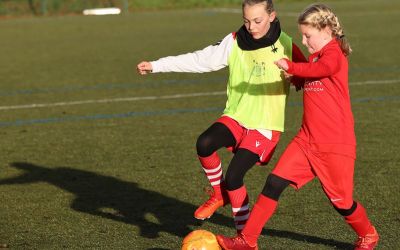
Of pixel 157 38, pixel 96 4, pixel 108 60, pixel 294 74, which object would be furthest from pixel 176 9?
pixel 294 74

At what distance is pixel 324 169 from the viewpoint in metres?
6.28

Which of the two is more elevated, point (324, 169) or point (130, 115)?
point (324, 169)

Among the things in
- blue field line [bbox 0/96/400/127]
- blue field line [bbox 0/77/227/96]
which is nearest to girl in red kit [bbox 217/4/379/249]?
blue field line [bbox 0/96/400/127]

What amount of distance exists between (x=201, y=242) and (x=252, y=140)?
38.1 inches

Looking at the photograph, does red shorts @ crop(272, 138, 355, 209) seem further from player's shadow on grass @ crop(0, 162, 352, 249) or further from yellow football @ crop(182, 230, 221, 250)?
player's shadow on grass @ crop(0, 162, 352, 249)

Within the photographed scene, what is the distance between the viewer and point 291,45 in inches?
276

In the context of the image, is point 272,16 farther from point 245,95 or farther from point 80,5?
point 80,5

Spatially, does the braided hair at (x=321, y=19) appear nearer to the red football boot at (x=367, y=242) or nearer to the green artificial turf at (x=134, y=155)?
the red football boot at (x=367, y=242)

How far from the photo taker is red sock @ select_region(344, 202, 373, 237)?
21.0ft

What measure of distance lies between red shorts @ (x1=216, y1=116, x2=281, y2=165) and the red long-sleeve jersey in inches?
24.8

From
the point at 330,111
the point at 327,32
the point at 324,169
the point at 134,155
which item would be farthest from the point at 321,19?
the point at 134,155

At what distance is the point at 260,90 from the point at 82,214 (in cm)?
213

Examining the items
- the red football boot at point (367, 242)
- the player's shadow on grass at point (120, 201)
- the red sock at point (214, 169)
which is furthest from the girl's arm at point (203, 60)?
the red football boot at point (367, 242)

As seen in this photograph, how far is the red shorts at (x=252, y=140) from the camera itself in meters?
6.91
